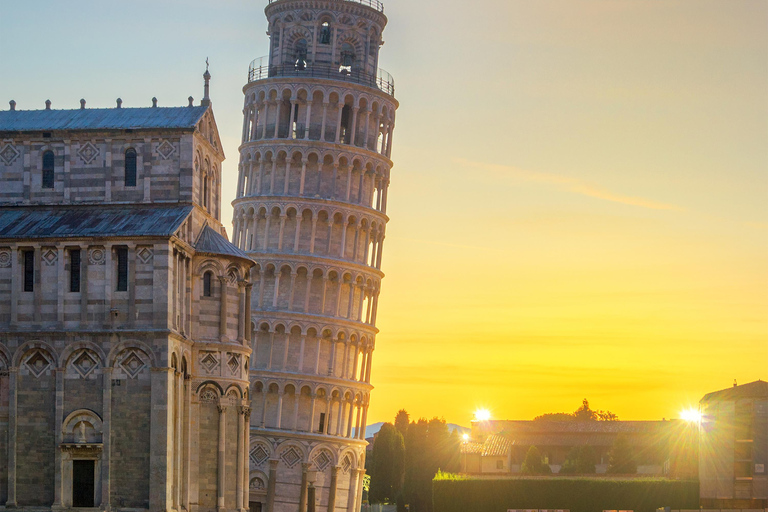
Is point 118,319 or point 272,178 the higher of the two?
point 272,178

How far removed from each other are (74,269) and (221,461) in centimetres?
1049

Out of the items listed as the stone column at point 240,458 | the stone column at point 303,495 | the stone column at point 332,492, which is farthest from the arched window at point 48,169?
the stone column at point 332,492

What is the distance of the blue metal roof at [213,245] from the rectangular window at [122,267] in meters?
4.20

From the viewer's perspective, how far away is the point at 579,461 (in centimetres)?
13900

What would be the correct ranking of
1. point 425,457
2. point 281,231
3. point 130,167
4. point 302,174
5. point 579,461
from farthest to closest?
point 579,461 < point 425,457 < point 302,174 < point 281,231 < point 130,167

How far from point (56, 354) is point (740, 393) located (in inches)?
2465

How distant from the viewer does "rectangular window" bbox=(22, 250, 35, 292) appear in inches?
2308

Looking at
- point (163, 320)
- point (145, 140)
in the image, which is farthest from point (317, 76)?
point (163, 320)

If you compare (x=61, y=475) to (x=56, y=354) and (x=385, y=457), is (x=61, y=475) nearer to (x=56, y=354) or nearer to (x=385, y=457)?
(x=56, y=354)

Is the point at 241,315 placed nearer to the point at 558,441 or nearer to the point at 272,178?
the point at 272,178

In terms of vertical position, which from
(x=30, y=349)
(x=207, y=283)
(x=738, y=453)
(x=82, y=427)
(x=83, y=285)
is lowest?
(x=738, y=453)

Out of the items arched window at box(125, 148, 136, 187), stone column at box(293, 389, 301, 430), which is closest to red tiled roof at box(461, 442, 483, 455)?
stone column at box(293, 389, 301, 430)

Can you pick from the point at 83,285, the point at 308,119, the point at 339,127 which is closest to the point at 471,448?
the point at 339,127

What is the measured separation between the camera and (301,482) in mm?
90688
